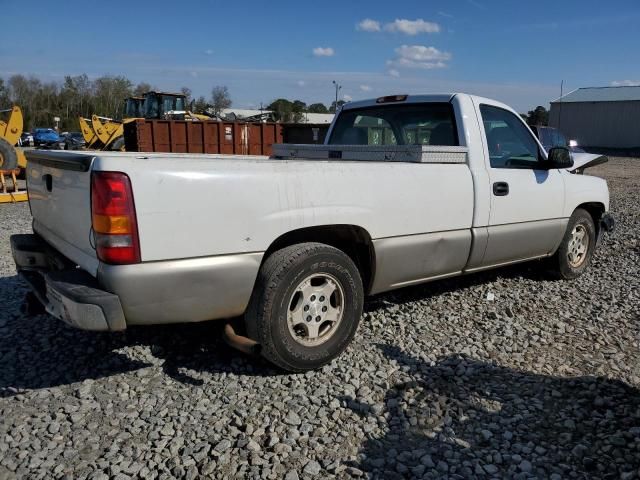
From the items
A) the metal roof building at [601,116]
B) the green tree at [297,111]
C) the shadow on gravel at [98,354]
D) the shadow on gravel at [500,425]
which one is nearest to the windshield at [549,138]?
the shadow on gravel at [500,425]

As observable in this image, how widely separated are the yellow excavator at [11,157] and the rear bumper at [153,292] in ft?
32.2

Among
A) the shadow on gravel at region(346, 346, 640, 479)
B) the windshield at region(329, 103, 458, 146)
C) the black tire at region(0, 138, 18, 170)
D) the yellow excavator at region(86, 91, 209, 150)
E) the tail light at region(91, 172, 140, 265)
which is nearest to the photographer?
the shadow on gravel at region(346, 346, 640, 479)

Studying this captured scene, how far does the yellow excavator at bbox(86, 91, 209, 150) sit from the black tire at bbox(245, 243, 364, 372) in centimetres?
1595

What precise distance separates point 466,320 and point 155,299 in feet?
9.16

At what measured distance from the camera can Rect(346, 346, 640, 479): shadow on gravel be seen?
275cm

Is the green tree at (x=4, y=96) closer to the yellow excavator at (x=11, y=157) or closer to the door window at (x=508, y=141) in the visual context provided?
the yellow excavator at (x=11, y=157)

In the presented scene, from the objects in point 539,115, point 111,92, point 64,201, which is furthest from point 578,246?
point 111,92

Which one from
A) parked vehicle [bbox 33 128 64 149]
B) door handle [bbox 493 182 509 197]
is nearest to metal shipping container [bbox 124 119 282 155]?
door handle [bbox 493 182 509 197]

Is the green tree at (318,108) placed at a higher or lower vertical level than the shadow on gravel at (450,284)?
higher

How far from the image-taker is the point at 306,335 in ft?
12.1

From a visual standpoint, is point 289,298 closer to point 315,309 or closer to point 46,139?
point 315,309

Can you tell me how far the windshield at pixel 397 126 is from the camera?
4.84 metres

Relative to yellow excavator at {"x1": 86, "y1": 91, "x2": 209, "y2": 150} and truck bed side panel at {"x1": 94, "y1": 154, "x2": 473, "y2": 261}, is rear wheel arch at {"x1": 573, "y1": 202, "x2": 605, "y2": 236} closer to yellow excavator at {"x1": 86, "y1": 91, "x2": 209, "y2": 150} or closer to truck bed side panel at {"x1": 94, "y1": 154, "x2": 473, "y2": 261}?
truck bed side panel at {"x1": 94, "y1": 154, "x2": 473, "y2": 261}

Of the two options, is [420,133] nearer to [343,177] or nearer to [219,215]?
[343,177]
